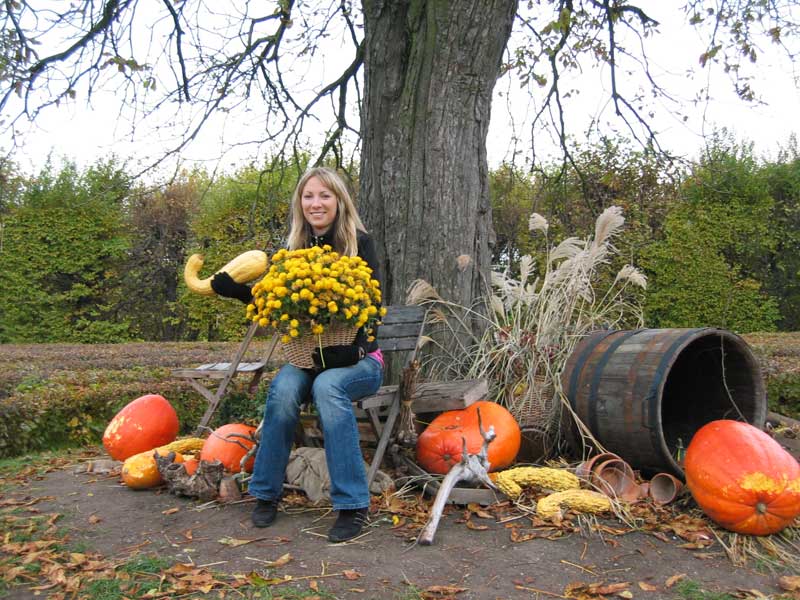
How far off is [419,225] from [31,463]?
2877 millimetres

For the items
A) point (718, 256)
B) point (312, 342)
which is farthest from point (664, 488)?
point (718, 256)

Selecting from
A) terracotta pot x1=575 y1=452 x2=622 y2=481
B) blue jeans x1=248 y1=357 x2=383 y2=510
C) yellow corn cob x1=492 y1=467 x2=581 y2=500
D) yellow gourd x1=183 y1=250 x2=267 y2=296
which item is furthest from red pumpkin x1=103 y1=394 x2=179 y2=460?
terracotta pot x1=575 y1=452 x2=622 y2=481

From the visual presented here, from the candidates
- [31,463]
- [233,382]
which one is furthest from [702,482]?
[31,463]

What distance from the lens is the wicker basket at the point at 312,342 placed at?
3.22 metres

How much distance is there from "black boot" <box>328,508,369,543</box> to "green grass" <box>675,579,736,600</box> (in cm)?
128

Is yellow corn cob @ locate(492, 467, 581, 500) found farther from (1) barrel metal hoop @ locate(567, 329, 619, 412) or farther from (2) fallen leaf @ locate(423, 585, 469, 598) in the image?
(2) fallen leaf @ locate(423, 585, 469, 598)

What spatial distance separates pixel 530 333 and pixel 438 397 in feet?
3.18

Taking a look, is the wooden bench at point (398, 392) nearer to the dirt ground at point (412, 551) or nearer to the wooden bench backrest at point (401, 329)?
the wooden bench backrest at point (401, 329)

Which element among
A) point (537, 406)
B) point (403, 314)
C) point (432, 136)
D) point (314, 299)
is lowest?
point (537, 406)

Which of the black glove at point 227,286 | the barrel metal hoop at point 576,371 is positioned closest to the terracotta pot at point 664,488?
the barrel metal hoop at point 576,371

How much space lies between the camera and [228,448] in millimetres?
3801

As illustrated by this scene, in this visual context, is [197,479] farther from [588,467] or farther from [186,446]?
[588,467]

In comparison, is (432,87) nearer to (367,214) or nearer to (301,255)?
(367,214)

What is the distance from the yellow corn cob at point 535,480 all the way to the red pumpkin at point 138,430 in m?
2.09
